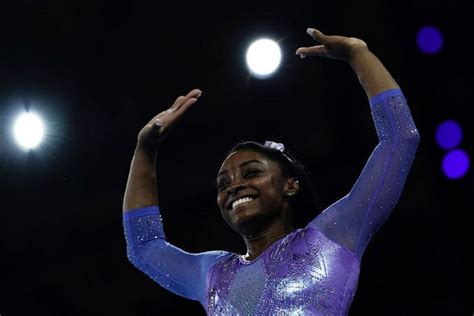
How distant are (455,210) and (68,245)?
2.73 metres

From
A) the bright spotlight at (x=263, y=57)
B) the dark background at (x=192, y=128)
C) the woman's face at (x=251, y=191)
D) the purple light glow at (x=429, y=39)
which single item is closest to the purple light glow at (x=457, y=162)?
the dark background at (x=192, y=128)

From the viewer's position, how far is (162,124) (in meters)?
1.94

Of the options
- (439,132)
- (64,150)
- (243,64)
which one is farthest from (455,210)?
(64,150)

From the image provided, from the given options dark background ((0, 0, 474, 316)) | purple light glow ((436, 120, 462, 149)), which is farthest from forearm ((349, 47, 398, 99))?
purple light glow ((436, 120, 462, 149))

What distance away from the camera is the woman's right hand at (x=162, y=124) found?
6.34ft

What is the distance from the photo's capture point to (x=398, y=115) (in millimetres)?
1578

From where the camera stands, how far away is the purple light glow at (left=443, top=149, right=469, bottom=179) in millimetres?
3848

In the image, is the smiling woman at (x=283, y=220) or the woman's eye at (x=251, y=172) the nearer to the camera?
the smiling woman at (x=283, y=220)

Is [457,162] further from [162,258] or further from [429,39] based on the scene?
[162,258]

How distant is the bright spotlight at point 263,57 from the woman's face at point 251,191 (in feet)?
6.32

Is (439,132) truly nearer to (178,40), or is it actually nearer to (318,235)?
(178,40)

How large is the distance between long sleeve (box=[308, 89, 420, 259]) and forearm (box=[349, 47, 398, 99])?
20 millimetres

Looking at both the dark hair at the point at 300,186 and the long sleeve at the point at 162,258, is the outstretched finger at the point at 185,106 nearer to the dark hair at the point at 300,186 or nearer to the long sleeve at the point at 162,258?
the dark hair at the point at 300,186

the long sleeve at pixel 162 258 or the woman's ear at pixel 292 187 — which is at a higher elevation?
the woman's ear at pixel 292 187
